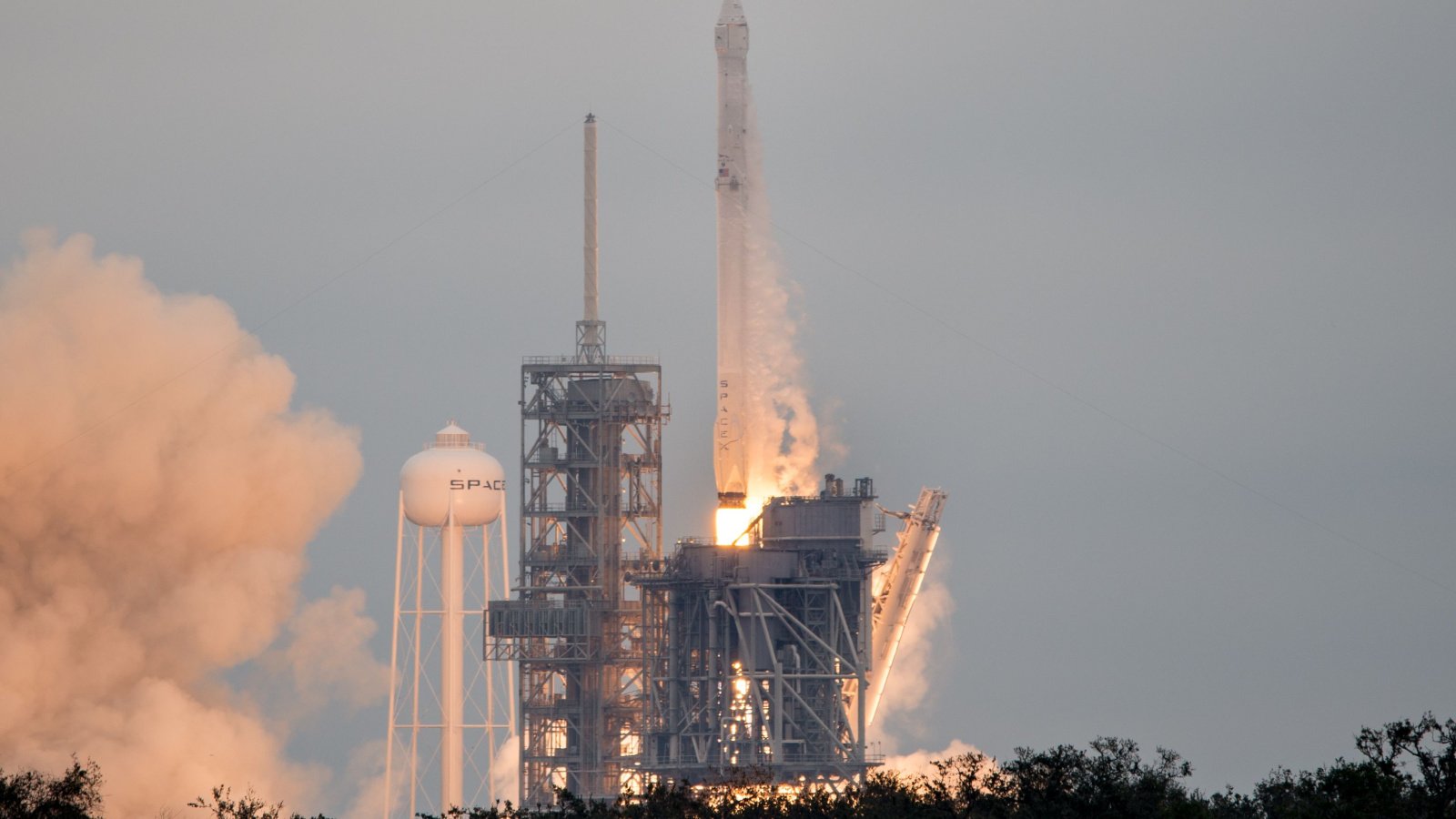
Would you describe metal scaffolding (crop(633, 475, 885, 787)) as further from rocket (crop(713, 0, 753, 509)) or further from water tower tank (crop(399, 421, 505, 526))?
water tower tank (crop(399, 421, 505, 526))

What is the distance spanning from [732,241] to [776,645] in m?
15.5

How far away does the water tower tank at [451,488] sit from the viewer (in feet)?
448

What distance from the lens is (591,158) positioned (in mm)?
135125

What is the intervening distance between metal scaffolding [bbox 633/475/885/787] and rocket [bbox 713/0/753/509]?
384 centimetres

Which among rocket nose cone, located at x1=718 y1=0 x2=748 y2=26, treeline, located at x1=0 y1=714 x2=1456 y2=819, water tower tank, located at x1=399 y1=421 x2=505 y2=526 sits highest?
rocket nose cone, located at x1=718 y1=0 x2=748 y2=26

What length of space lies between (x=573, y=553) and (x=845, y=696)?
13819mm

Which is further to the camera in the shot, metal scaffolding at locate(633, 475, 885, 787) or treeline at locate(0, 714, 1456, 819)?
metal scaffolding at locate(633, 475, 885, 787)

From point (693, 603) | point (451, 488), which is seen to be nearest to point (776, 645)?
point (693, 603)

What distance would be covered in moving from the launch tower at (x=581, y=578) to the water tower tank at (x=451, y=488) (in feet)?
24.2

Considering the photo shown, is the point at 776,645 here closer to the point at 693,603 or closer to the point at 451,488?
the point at 693,603

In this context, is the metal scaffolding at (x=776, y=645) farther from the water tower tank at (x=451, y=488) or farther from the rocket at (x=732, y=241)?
the water tower tank at (x=451, y=488)

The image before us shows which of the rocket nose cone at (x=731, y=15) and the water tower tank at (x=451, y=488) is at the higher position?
the rocket nose cone at (x=731, y=15)

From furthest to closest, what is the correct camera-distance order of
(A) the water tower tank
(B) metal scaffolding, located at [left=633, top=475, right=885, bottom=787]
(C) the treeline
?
(A) the water tower tank
(B) metal scaffolding, located at [left=633, top=475, right=885, bottom=787]
(C) the treeline

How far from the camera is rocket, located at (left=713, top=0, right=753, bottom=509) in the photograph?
124750 millimetres
